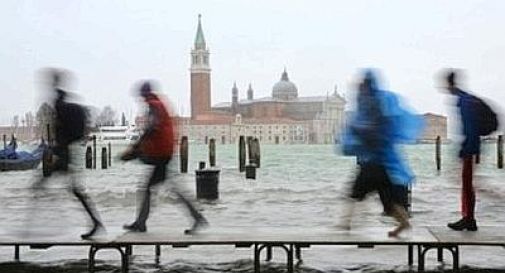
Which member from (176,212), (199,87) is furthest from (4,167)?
(199,87)

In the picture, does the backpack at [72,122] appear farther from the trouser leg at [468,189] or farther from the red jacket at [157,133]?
the trouser leg at [468,189]

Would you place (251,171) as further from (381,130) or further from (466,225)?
(381,130)

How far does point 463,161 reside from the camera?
9.54m

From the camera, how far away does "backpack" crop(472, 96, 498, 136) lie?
9.34 m

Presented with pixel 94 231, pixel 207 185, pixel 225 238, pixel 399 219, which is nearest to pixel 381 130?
pixel 399 219

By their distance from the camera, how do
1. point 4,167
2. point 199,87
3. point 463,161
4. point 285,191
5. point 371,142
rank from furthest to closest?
point 199,87 → point 4,167 → point 285,191 → point 463,161 → point 371,142

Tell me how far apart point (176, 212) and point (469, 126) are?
1141 centimetres

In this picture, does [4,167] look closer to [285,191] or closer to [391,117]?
[285,191]

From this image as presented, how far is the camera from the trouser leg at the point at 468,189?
953 centimetres

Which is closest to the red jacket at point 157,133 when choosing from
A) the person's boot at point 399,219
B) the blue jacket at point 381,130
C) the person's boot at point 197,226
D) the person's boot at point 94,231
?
the person's boot at point 197,226

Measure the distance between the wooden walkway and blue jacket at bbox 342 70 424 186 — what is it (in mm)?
689

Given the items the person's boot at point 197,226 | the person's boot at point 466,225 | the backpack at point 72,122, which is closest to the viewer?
the backpack at point 72,122

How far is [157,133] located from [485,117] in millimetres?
3404

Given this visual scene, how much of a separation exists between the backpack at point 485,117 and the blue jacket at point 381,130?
79 cm
